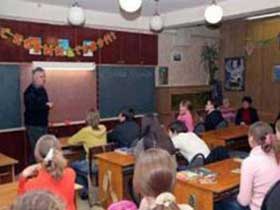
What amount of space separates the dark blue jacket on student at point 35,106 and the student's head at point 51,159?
2.81 metres

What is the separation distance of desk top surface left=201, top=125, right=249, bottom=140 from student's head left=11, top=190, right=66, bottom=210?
179 inches

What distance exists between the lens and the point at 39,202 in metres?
1.16

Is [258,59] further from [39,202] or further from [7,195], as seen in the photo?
[39,202]

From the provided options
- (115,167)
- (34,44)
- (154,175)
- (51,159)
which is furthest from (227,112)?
(154,175)

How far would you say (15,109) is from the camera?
584cm

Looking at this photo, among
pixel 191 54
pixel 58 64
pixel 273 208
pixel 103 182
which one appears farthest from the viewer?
pixel 191 54

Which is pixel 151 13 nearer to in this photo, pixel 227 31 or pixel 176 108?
pixel 176 108

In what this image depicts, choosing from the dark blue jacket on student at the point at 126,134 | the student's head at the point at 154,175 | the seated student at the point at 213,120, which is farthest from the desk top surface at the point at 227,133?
the student's head at the point at 154,175

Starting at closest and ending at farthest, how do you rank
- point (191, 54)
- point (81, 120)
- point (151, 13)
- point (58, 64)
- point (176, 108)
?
point (58, 64) → point (81, 120) → point (151, 13) → point (176, 108) → point (191, 54)

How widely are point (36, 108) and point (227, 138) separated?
287cm

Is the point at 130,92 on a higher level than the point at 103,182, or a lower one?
higher

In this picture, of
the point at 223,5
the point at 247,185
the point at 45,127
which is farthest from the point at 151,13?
the point at 247,185

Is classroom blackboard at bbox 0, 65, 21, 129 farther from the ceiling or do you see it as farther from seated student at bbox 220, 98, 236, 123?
seated student at bbox 220, 98, 236, 123

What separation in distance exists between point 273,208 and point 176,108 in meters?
5.78
